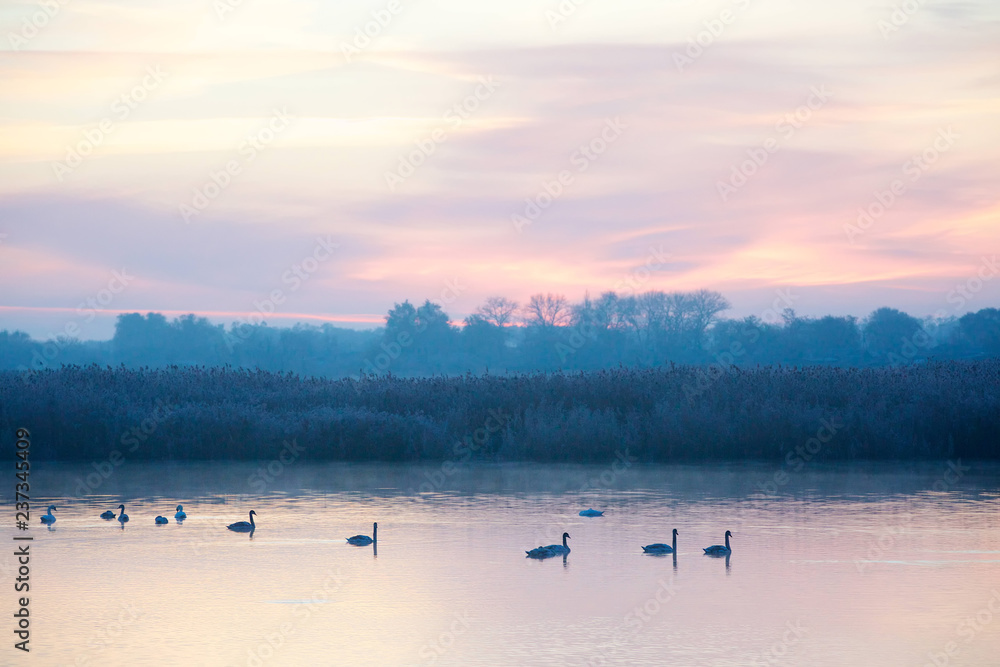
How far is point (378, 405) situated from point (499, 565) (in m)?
13.3

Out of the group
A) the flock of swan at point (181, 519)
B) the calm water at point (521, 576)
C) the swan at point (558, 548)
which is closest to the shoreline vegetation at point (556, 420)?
the calm water at point (521, 576)

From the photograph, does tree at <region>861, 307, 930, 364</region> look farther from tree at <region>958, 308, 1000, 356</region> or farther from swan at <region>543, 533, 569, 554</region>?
swan at <region>543, 533, 569, 554</region>

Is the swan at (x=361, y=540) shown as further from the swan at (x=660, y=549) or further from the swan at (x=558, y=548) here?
the swan at (x=660, y=549)

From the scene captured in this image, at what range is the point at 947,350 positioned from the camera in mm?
50688

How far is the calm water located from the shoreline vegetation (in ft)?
11.0

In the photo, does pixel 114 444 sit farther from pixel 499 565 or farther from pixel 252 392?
pixel 499 565

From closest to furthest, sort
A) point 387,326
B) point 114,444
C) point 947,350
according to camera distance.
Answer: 1. point 114,444
2. point 947,350
3. point 387,326

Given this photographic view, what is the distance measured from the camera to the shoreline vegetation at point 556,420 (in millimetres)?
21688

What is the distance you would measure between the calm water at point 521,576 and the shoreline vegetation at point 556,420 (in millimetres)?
3359

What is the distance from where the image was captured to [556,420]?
22.8 meters

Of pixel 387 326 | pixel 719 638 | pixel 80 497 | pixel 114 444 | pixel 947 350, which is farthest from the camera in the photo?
pixel 387 326

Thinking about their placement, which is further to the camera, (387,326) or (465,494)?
(387,326)

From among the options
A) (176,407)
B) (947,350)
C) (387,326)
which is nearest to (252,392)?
(176,407)

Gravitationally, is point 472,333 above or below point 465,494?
above
